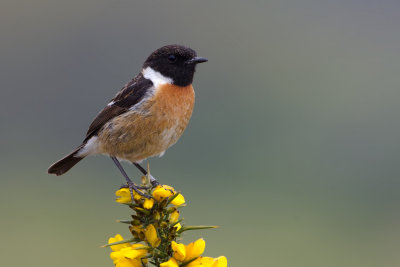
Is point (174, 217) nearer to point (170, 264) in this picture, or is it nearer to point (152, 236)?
point (152, 236)

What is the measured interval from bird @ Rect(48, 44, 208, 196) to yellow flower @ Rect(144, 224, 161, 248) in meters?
2.48

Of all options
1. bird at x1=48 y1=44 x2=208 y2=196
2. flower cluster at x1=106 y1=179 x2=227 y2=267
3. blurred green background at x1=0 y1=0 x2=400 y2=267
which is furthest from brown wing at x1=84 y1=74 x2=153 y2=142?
blurred green background at x1=0 y1=0 x2=400 y2=267

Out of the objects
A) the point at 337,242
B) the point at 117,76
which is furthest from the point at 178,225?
the point at 117,76

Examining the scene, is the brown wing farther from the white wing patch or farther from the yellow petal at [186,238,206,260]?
the yellow petal at [186,238,206,260]

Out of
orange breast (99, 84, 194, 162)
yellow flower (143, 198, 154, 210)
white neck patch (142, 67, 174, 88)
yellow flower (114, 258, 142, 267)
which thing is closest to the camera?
yellow flower (114, 258, 142, 267)

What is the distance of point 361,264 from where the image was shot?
143ft

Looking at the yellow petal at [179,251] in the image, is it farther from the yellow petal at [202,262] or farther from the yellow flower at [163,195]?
the yellow flower at [163,195]

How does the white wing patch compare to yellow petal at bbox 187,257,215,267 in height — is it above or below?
above

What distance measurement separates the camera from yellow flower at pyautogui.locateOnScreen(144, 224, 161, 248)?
370 centimetres

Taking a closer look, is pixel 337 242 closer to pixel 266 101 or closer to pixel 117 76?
pixel 117 76

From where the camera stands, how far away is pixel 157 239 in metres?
3.72

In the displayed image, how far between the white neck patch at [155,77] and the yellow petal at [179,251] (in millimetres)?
3016

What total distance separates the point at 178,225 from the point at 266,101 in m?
73.2

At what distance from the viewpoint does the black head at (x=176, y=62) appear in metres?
6.29
